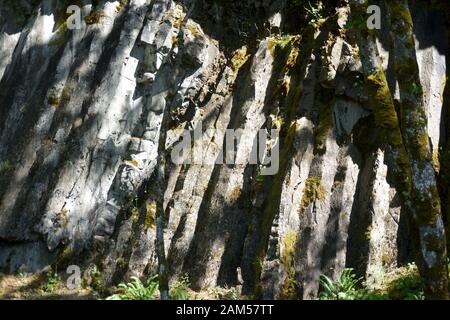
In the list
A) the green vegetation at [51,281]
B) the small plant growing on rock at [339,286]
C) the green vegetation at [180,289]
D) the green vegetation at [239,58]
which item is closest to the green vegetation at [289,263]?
the small plant growing on rock at [339,286]

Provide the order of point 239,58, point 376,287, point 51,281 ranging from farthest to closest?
point 239,58, point 51,281, point 376,287

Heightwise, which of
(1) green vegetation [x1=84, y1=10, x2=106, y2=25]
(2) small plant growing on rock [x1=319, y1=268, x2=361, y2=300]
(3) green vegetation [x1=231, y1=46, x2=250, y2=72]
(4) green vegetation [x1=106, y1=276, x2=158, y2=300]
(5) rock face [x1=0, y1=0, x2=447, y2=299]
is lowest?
(4) green vegetation [x1=106, y1=276, x2=158, y2=300]

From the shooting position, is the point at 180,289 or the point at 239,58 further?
the point at 239,58

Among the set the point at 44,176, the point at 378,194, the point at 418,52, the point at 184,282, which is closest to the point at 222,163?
the point at 184,282

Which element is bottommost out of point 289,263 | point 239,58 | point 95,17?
point 289,263

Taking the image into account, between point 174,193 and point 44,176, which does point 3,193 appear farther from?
point 174,193

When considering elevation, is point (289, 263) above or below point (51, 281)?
above

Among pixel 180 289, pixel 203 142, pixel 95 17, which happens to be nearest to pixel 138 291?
pixel 180 289

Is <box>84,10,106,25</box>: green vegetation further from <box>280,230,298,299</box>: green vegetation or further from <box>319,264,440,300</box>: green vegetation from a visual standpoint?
<box>319,264,440,300</box>: green vegetation

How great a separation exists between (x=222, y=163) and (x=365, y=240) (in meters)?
3.83

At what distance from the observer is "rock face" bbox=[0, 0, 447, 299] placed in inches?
422

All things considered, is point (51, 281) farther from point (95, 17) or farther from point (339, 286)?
point (95, 17)

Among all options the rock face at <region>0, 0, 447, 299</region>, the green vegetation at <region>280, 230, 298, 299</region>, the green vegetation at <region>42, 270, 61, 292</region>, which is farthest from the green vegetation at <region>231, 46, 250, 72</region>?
the green vegetation at <region>42, 270, 61, 292</region>

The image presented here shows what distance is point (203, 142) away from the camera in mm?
12617
